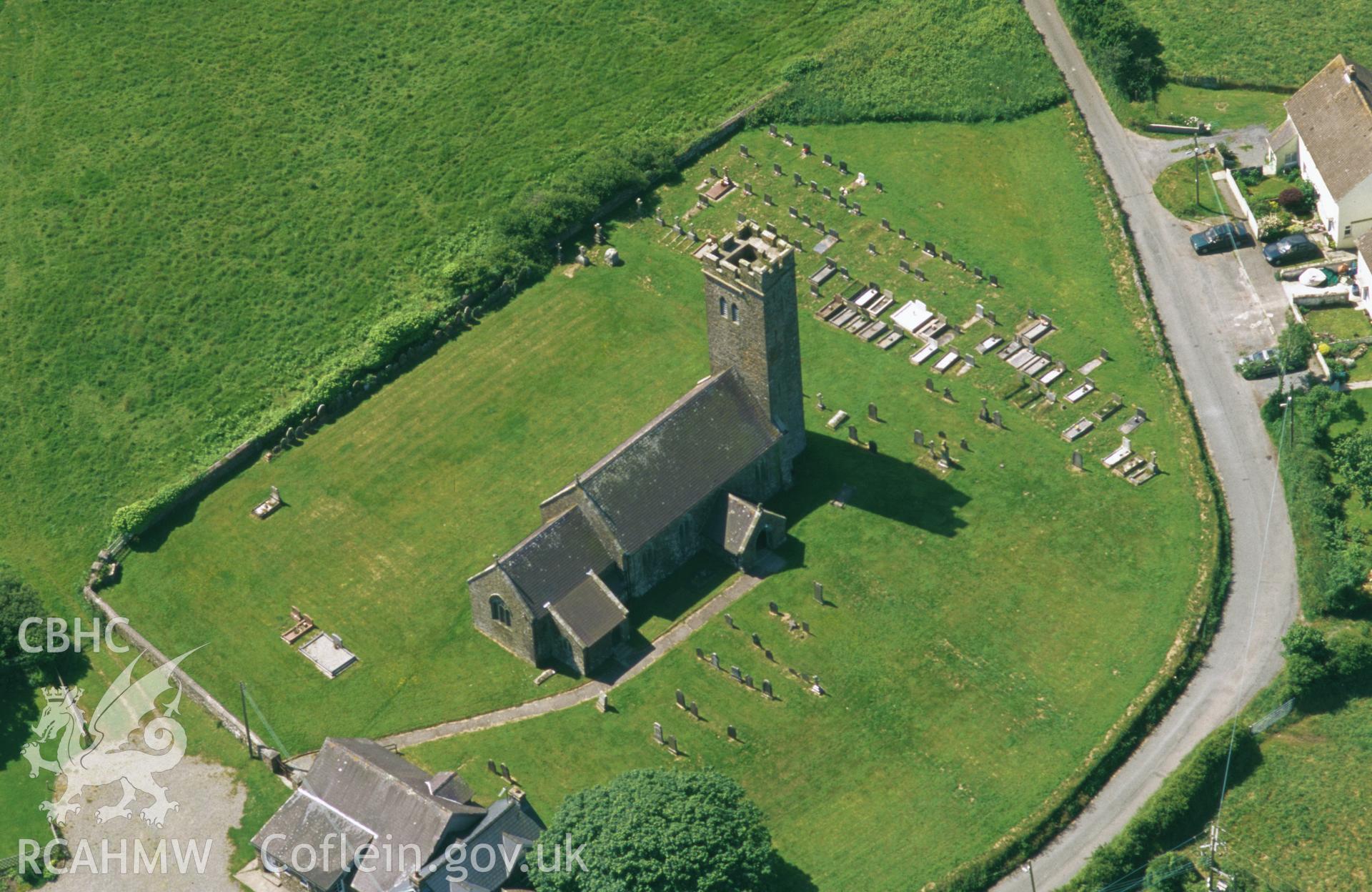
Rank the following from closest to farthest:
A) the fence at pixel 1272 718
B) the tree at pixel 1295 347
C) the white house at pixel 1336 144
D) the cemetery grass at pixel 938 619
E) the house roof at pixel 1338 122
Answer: the cemetery grass at pixel 938 619 → the fence at pixel 1272 718 → the tree at pixel 1295 347 → the white house at pixel 1336 144 → the house roof at pixel 1338 122

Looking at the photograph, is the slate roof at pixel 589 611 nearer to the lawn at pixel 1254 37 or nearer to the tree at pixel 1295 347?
the tree at pixel 1295 347

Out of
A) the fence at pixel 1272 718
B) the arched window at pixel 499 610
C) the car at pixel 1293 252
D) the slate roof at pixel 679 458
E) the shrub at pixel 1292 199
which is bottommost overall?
the fence at pixel 1272 718

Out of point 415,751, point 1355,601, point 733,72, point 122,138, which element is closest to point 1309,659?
point 1355,601

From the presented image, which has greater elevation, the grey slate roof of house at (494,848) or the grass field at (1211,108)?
the grass field at (1211,108)

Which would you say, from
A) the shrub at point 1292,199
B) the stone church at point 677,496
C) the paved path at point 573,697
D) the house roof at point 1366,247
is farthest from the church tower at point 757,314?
the shrub at point 1292,199

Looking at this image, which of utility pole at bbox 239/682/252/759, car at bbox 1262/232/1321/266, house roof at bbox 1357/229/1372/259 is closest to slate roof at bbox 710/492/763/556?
utility pole at bbox 239/682/252/759

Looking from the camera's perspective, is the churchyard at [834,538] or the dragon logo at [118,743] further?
the dragon logo at [118,743]

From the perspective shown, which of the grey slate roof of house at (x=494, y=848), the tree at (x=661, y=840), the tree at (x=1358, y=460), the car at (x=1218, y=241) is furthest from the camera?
the car at (x=1218, y=241)

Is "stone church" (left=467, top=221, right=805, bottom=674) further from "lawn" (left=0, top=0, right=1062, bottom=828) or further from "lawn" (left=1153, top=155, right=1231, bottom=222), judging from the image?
"lawn" (left=1153, top=155, right=1231, bottom=222)
